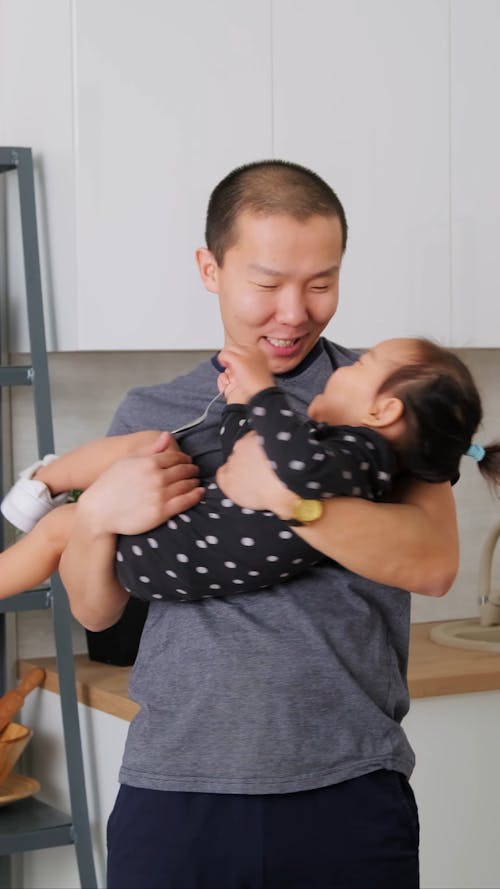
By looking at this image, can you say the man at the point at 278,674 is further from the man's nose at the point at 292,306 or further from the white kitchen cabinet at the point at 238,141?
the white kitchen cabinet at the point at 238,141

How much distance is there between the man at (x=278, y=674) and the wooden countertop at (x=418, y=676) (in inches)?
36.3

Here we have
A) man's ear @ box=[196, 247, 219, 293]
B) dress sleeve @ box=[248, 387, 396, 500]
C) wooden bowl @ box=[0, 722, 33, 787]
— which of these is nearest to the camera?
dress sleeve @ box=[248, 387, 396, 500]

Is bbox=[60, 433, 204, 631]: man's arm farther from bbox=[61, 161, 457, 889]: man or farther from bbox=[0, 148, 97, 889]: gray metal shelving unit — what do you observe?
bbox=[0, 148, 97, 889]: gray metal shelving unit

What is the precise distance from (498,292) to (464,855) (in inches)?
42.1

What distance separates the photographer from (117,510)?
1.30m

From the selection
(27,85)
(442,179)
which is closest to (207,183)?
(27,85)

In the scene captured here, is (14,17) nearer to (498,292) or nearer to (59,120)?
(59,120)

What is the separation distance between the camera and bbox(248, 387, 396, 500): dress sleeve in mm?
1174

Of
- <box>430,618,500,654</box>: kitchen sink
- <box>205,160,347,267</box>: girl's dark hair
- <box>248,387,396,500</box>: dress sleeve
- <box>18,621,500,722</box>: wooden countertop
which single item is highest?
<box>205,160,347,267</box>: girl's dark hair

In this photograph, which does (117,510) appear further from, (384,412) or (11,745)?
(11,745)

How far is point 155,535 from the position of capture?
1287mm

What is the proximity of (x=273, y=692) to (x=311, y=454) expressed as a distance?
239 millimetres

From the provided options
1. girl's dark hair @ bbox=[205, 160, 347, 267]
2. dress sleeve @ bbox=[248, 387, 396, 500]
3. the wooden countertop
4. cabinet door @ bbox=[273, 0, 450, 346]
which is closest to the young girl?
dress sleeve @ bbox=[248, 387, 396, 500]

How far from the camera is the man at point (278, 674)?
4.12 ft
